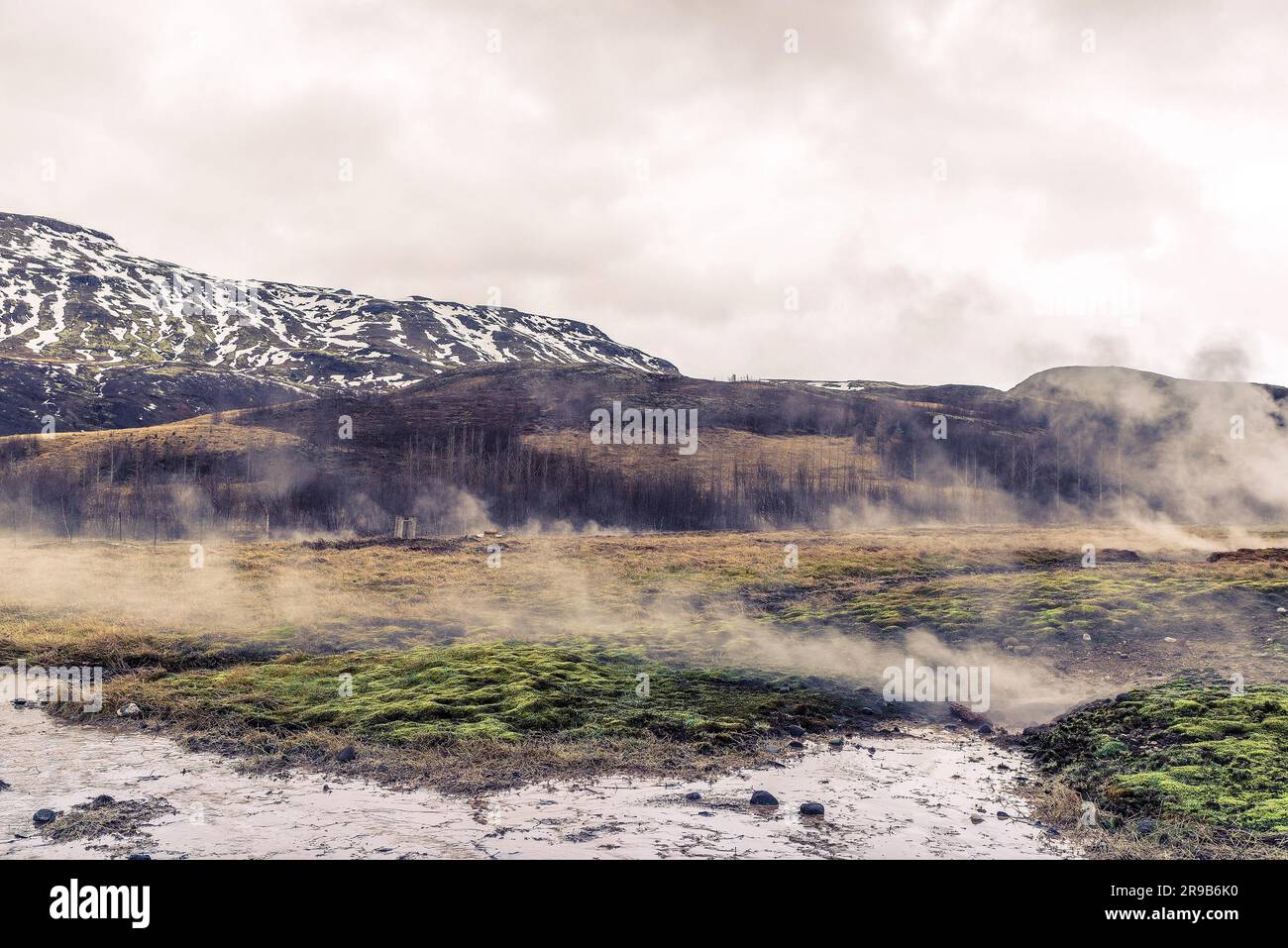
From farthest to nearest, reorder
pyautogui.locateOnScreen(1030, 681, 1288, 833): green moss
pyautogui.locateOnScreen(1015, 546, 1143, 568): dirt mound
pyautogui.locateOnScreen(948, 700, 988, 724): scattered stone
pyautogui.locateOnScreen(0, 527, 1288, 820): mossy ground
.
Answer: pyautogui.locateOnScreen(1015, 546, 1143, 568): dirt mound → pyautogui.locateOnScreen(948, 700, 988, 724): scattered stone → pyautogui.locateOnScreen(0, 527, 1288, 820): mossy ground → pyautogui.locateOnScreen(1030, 681, 1288, 833): green moss

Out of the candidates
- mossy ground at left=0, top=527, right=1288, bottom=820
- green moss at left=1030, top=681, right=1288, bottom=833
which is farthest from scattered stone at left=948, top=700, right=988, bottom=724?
mossy ground at left=0, top=527, right=1288, bottom=820

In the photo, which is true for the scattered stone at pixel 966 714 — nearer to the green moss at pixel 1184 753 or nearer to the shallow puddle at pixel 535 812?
the green moss at pixel 1184 753

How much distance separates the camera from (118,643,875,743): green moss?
836 inches

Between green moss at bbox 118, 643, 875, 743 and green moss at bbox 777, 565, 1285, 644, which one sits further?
green moss at bbox 777, 565, 1285, 644

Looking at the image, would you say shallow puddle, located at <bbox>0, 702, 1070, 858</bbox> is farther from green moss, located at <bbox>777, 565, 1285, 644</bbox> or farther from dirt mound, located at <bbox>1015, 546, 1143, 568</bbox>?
dirt mound, located at <bbox>1015, 546, 1143, 568</bbox>

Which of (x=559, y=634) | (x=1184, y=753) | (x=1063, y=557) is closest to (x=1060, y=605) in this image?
(x=1184, y=753)

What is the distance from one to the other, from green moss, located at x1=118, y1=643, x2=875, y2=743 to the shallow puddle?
3.09 meters

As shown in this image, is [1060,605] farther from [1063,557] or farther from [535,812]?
[535,812]

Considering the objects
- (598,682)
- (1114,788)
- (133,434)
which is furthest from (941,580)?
(133,434)

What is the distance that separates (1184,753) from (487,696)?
17502 mm

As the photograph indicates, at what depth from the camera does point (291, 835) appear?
13.7 metres

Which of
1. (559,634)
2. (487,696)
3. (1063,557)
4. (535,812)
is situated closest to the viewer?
(535,812)

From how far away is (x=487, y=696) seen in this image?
23719mm

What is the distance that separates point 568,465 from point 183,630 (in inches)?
4001
